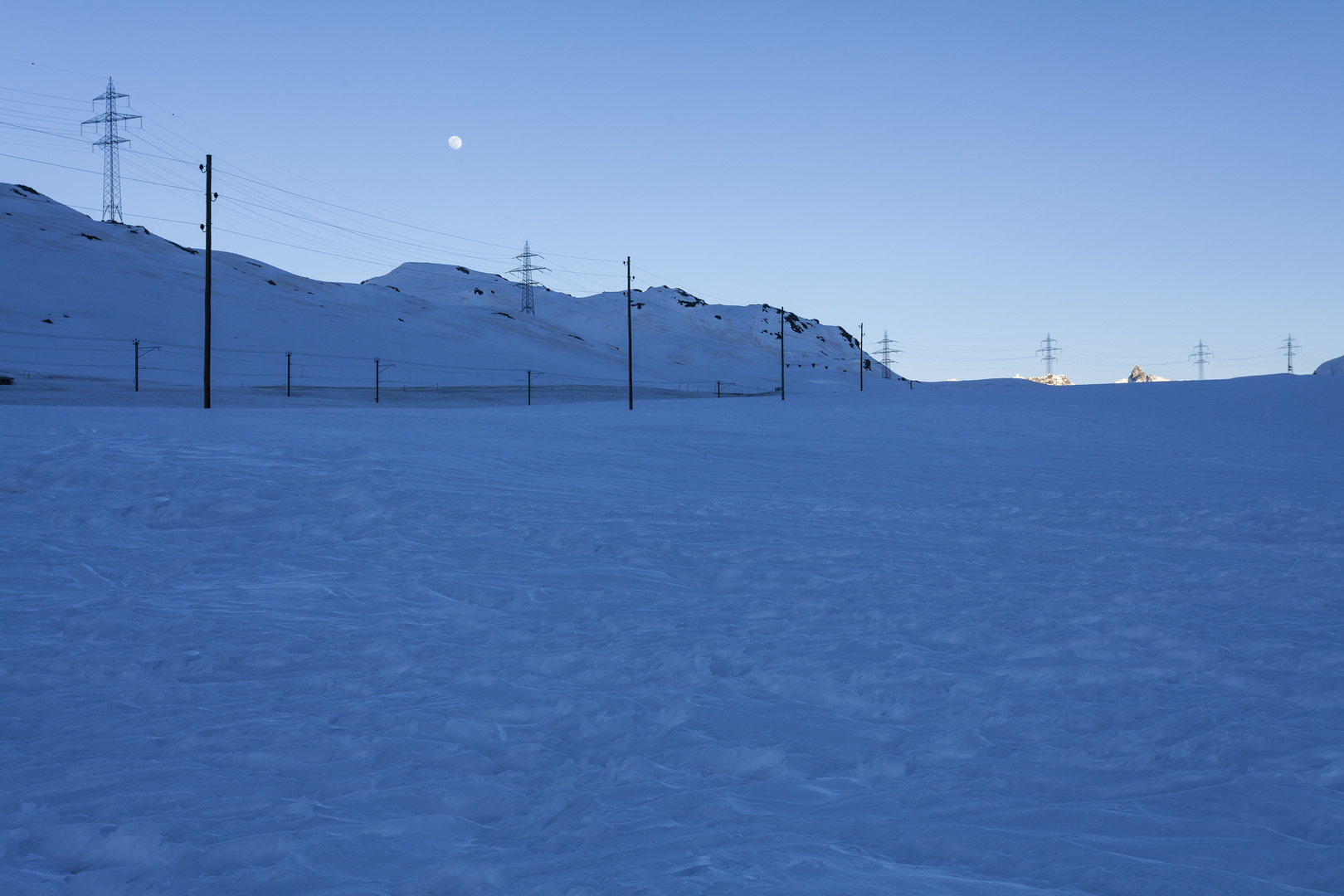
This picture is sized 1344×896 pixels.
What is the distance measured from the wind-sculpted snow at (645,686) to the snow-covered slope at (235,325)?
61239 millimetres

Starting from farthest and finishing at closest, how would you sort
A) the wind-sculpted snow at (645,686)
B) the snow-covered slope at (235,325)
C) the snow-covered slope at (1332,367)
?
1. the snow-covered slope at (1332,367)
2. the snow-covered slope at (235,325)
3. the wind-sculpted snow at (645,686)

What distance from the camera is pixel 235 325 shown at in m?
87.1

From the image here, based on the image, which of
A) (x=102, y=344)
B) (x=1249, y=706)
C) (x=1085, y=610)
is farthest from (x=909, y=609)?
(x=102, y=344)

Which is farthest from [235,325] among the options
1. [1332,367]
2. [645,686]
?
[1332,367]

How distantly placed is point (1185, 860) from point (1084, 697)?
219 cm

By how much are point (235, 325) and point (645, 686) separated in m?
92.2

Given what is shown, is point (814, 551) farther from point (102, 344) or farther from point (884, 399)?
point (102, 344)

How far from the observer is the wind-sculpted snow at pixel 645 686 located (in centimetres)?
423

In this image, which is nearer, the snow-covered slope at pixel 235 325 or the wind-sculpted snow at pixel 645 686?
the wind-sculpted snow at pixel 645 686

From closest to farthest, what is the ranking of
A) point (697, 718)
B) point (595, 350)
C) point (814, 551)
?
point (697, 718), point (814, 551), point (595, 350)

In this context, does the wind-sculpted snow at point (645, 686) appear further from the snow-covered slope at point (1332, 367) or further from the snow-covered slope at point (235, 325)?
A: the snow-covered slope at point (1332, 367)

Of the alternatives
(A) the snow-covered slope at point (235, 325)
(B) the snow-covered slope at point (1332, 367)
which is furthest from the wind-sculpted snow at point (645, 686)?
(B) the snow-covered slope at point (1332, 367)

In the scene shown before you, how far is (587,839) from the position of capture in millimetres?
4371

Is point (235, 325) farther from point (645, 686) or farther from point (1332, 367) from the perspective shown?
point (1332, 367)
